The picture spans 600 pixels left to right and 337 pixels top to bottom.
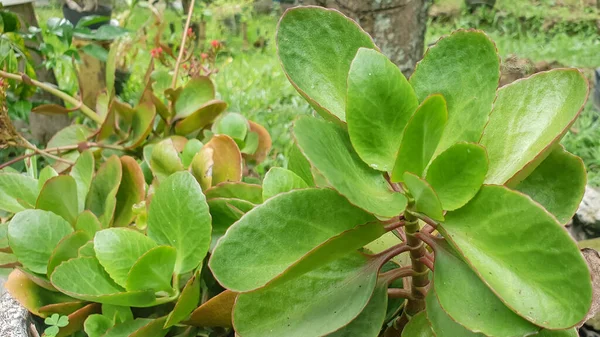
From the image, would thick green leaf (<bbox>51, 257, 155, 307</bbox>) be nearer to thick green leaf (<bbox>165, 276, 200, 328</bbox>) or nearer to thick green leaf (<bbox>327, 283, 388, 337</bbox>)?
thick green leaf (<bbox>165, 276, 200, 328</bbox>)

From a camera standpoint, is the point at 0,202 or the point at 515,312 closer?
the point at 515,312

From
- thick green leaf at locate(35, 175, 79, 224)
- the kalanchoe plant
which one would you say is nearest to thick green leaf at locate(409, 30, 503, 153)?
the kalanchoe plant

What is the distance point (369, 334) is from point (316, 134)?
0.70 ft

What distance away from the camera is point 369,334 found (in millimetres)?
531

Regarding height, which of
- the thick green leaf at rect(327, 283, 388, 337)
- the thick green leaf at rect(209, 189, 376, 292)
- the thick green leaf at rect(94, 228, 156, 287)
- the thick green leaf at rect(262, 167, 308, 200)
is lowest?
the thick green leaf at rect(327, 283, 388, 337)

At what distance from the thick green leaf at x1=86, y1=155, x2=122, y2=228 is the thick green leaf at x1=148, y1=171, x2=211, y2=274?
138 millimetres

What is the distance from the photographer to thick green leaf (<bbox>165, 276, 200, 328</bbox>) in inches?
23.1

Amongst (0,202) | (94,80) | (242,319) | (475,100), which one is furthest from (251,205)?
(94,80)

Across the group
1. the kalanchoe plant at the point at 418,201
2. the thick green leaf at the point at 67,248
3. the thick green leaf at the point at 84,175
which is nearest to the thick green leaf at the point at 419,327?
the kalanchoe plant at the point at 418,201

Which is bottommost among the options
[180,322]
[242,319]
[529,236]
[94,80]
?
[94,80]

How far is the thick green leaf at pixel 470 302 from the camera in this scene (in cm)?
43

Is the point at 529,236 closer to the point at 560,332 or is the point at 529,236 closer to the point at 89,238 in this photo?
the point at 560,332

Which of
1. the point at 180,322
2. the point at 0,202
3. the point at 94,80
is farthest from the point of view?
the point at 94,80

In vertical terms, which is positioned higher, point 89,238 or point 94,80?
point 89,238
